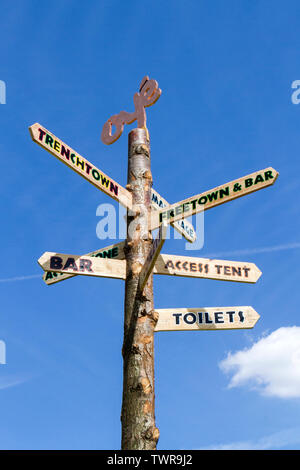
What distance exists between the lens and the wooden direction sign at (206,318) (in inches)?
215

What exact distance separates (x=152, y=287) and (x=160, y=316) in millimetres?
342

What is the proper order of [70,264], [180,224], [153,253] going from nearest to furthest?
[153,253], [70,264], [180,224]

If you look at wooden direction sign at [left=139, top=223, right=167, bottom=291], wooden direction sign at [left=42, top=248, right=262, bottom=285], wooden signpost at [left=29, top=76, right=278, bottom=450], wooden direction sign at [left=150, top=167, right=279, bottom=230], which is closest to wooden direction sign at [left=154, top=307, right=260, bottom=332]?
wooden signpost at [left=29, top=76, right=278, bottom=450]

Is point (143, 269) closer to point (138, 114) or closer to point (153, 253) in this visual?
point (153, 253)

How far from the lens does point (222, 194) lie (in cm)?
545

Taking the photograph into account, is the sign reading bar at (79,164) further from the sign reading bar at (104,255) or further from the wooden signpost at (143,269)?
the sign reading bar at (104,255)

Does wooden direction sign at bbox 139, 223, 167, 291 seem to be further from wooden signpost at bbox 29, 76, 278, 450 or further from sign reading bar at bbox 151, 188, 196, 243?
sign reading bar at bbox 151, 188, 196, 243

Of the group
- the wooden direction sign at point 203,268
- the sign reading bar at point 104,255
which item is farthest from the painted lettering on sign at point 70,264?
the sign reading bar at point 104,255

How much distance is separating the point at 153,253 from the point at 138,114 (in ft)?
9.57

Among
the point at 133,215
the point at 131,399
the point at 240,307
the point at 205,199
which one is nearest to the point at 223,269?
the point at 240,307

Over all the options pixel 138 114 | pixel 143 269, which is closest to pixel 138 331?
pixel 143 269

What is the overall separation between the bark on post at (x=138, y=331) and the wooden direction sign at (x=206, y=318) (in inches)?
10.5

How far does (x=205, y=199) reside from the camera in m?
5.48
